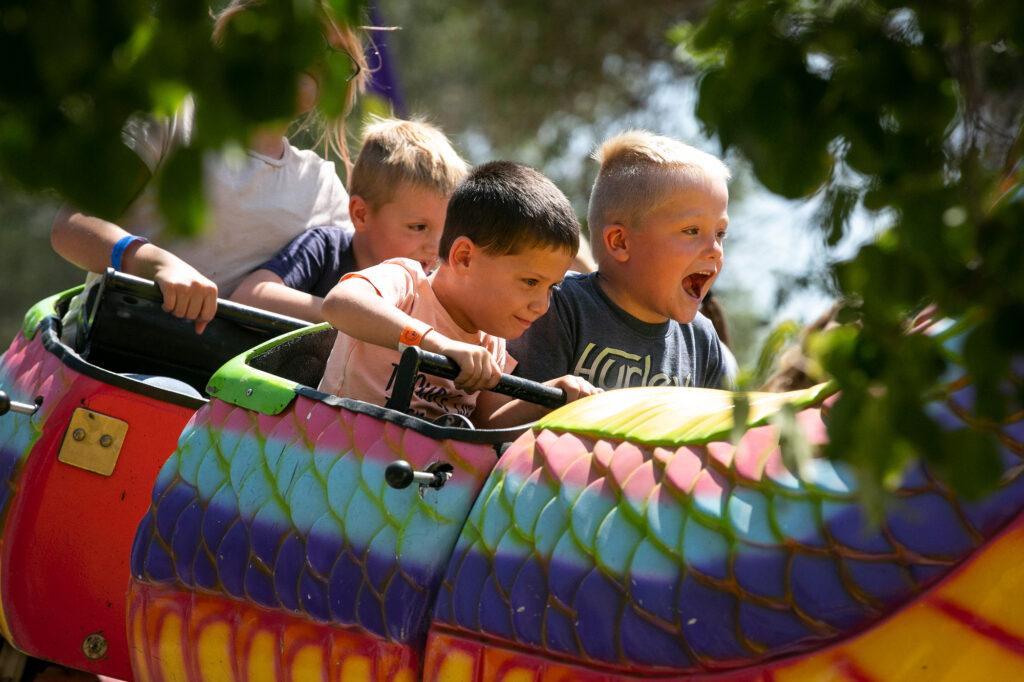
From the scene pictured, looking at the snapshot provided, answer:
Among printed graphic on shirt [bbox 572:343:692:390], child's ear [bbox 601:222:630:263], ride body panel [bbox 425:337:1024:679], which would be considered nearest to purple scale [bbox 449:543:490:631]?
ride body panel [bbox 425:337:1024:679]

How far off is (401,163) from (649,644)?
5.03ft

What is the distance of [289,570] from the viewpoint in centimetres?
171

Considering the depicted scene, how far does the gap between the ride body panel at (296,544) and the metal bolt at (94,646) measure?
0.36 m

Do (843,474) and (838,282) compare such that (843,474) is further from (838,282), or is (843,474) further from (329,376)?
(329,376)

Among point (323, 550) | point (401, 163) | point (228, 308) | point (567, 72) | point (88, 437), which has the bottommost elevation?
point (323, 550)

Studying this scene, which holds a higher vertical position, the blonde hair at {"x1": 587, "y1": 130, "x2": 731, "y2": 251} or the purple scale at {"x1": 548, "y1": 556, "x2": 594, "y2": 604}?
the blonde hair at {"x1": 587, "y1": 130, "x2": 731, "y2": 251}

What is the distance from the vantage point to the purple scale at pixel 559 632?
143cm

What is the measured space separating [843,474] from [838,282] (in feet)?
1.70

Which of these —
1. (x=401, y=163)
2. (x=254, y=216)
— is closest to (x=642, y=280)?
(x=401, y=163)

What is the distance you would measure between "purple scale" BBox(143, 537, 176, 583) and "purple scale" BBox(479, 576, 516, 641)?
56 cm

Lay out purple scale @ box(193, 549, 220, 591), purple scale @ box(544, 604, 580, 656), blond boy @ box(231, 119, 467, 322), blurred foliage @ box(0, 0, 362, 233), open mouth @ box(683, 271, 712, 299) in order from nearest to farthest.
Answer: blurred foliage @ box(0, 0, 362, 233), purple scale @ box(544, 604, 580, 656), purple scale @ box(193, 549, 220, 591), open mouth @ box(683, 271, 712, 299), blond boy @ box(231, 119, 467, 322)

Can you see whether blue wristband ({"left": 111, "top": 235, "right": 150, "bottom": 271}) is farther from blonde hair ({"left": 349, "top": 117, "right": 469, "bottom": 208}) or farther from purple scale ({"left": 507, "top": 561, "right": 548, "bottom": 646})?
purple scale ({"left": 507, "top": 561, "right": 548, "bottom": 646})

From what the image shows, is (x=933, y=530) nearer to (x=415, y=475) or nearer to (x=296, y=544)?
(x=415, y=475)

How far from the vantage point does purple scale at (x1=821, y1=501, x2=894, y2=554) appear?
1.24 meters
